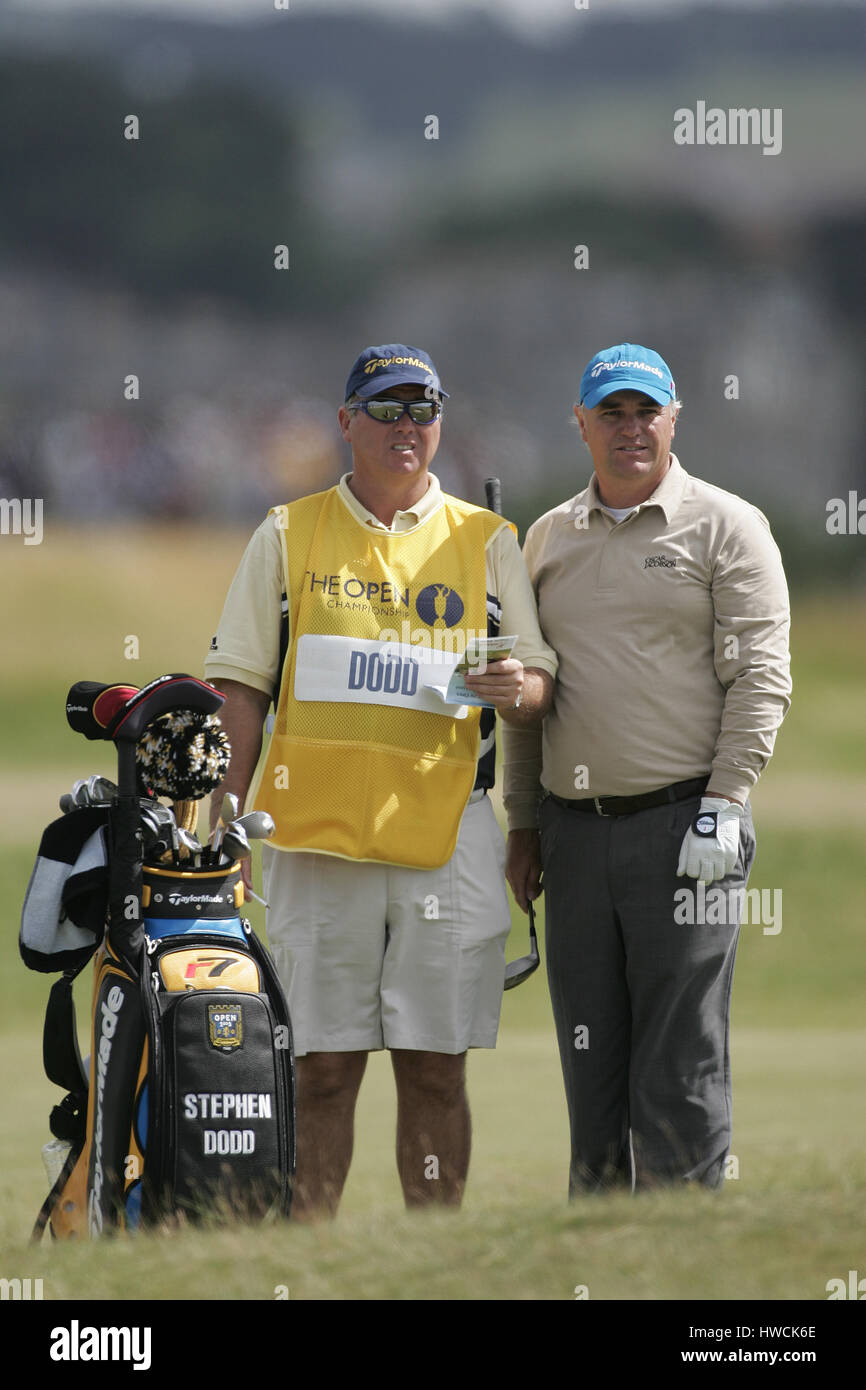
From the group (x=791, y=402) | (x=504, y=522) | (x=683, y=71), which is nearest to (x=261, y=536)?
(x=504, y=522)

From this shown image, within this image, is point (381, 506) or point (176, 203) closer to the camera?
point (381, 506)

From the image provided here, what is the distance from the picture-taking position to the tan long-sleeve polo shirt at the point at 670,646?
4.18 meters

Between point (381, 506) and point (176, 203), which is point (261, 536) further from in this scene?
point (176, 203)

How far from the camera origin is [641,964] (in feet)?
13.8

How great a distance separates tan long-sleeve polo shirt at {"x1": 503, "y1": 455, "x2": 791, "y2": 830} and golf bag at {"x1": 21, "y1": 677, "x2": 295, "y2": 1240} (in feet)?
3.81

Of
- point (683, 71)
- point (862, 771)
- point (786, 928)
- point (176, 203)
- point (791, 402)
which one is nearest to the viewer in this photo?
point (786, 928)

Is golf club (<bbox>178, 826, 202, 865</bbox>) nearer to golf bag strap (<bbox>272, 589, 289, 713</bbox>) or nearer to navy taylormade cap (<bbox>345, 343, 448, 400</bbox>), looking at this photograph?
golf bag strap (<bbox>272, 589, 289, 713</bbox>)

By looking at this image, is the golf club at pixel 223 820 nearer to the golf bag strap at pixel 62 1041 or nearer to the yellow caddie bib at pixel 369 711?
the golf bag strap at pixel 62 1041

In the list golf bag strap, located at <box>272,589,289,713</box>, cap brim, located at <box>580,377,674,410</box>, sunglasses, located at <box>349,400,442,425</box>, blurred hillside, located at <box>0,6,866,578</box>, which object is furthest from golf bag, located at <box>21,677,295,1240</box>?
blurred hillside, located at <box>0,6,866,578</box>

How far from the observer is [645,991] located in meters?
4.22

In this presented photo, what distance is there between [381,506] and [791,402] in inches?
1211

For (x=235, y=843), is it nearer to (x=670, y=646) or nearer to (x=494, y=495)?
(x=670, y=646)

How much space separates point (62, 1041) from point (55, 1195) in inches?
12.6

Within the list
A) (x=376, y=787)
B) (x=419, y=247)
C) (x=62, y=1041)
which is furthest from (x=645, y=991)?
(x=419, y=247)
